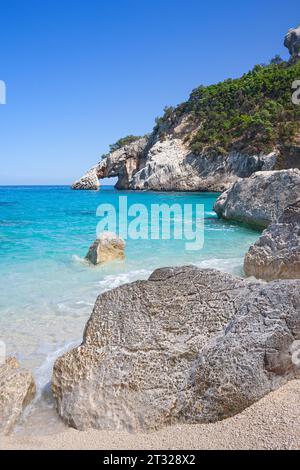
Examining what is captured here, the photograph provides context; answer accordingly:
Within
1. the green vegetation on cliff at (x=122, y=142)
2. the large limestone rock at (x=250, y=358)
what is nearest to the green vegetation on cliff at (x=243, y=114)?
the green vegetation on cliff at (x=122, y=142)

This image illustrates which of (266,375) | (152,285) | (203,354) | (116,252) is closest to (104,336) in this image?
(152,285)

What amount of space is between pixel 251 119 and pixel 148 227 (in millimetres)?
41535

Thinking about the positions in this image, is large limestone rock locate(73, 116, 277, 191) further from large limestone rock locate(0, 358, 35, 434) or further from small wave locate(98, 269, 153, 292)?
large limestone rock locate(0, 358, 35, 434)

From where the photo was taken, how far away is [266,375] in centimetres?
338

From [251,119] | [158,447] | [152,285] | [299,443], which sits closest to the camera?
[299,443]

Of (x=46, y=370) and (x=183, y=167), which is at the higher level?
(x=183, y=167)

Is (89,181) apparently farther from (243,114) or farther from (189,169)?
(243,114)

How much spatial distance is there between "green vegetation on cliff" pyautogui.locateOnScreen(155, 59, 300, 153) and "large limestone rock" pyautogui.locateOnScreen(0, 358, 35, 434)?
5170 centimetres

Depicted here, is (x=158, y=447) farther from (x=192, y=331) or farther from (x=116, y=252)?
(x=116, y=252)

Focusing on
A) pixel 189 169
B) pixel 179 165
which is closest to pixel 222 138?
pixel 189 169

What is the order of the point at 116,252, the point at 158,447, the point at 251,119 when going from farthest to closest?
the point at 251,119 → the point at 116,252 → the point at 158,447

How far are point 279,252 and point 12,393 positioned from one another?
19.4 ft

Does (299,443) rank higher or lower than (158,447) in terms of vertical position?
higher

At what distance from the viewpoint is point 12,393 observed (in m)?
3.89
